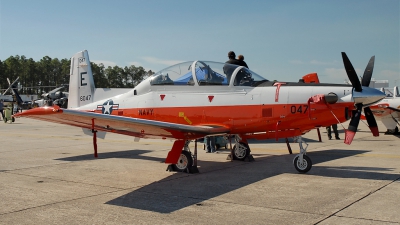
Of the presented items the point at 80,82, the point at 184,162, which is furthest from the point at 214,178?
the point at 80,82

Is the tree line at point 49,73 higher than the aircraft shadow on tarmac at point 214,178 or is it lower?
higher

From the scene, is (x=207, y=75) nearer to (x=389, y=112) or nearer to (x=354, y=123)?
(x=354, y=123)

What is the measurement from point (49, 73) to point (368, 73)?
481 ft

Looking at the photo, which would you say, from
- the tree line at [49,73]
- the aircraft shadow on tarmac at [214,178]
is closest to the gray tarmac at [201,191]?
the aircraft shadow on tarmac at [214,178]

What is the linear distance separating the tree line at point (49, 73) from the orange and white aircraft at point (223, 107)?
4381 inches

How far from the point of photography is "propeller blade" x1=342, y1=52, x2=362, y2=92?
22.2 feet

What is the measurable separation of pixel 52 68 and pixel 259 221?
150 m

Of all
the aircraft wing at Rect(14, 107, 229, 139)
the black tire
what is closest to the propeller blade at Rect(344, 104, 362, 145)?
the aircraft wing at Rect(14, 107, 229, 139)

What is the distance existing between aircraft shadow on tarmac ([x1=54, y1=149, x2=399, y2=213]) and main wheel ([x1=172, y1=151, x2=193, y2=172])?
0.85 ft

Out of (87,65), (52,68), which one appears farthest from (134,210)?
(52,68)

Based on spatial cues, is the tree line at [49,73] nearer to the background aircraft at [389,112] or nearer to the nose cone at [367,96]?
the background aircraft at [389,112]

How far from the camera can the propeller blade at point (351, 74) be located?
6.77 metres

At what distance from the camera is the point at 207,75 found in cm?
806

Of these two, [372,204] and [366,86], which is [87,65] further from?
[372,204]
